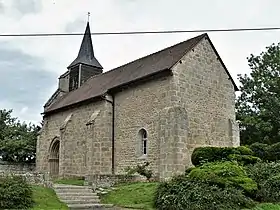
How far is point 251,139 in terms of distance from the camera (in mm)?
35844

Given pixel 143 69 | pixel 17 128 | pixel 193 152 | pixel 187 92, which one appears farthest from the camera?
pixel 17 128

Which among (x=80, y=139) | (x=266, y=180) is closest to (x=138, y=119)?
(x=80, y=139)

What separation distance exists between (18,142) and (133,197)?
26.2 metres

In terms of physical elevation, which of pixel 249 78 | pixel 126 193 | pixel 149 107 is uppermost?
pixel 249 78

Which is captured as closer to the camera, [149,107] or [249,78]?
[149,107]

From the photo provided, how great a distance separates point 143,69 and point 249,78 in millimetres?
16101

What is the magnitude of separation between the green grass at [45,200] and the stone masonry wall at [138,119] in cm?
714

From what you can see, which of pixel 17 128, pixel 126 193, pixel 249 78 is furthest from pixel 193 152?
pixel 17 128

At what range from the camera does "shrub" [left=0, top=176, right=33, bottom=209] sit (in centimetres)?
1420

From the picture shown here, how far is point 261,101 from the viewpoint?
119 feet

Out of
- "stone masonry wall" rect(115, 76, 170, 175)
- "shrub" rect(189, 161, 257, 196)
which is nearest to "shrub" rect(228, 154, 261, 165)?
"shrub" rect(189, 161, 257, 196)

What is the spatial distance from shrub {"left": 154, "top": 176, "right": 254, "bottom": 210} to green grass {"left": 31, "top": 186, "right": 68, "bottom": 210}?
3932mm

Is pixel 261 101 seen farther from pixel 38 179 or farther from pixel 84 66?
pixel 38 179

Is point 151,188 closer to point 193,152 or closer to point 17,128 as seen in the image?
point 193,152
